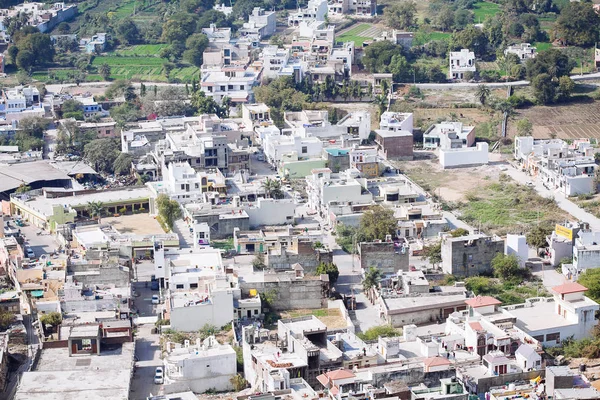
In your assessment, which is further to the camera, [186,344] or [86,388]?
[186,344]

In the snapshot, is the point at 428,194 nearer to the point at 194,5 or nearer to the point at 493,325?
the point at 493,325

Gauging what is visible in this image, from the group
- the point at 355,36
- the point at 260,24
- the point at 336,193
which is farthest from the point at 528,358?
the point at 260,24

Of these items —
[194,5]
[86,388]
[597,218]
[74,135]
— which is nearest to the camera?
[86,388]

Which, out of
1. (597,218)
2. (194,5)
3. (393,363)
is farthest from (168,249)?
(194,5)

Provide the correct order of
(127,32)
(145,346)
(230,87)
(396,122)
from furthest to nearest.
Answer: (127,32) → (230,87) → (396,122) → (145,346)

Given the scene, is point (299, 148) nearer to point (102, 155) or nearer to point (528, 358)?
point (102, 155)

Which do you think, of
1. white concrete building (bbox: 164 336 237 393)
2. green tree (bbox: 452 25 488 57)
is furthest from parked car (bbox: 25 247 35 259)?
green tree (bbox: 452 25 488 57)
